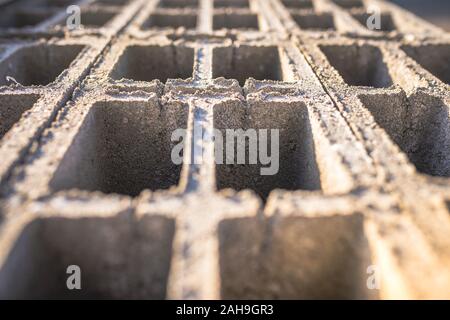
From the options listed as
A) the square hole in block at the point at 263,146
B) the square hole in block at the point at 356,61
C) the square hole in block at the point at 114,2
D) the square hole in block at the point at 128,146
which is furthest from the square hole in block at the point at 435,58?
the square hole in block at the point at 114,2

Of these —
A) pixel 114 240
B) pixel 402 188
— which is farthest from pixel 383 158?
pixel 114 240

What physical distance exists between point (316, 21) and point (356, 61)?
1.95 m

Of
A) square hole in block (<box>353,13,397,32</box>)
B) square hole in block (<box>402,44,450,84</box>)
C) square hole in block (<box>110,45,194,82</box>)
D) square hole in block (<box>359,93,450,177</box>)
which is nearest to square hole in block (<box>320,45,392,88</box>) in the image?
square hole in block (<box>402,44,450,84</box>)

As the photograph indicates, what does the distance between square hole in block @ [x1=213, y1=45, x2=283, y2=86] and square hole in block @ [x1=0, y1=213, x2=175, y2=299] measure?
8.93 ft

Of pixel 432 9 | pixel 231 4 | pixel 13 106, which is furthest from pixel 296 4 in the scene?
pixel 432 9

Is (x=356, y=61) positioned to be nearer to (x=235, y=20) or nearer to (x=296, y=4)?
(x=235, y=20)

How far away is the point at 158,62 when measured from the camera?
178 inches

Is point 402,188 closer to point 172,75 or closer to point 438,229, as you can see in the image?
point 438,229

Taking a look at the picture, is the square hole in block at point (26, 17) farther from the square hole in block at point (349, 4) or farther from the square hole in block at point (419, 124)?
the square hole in block at point (419, 124)

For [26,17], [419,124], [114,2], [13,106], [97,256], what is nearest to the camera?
[97,256]

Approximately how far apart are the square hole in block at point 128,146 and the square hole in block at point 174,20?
333 cm

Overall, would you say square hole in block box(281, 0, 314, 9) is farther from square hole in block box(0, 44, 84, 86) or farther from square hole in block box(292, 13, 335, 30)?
square hole in block box(0, 44, 84, 86)

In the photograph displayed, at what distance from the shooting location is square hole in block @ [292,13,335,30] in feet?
20.3

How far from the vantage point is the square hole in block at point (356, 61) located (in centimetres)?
451
